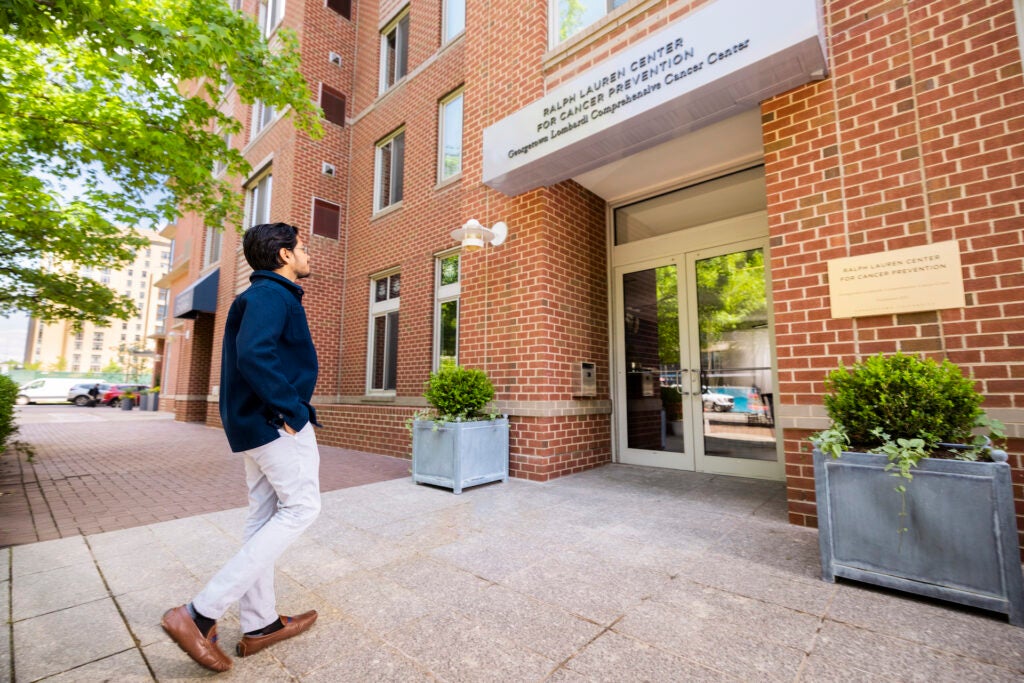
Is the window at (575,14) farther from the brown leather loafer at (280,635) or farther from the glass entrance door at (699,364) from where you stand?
the brown leather loafer at (280,635)

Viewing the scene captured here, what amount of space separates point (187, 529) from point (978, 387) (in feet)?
18.3

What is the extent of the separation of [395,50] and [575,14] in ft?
21.0

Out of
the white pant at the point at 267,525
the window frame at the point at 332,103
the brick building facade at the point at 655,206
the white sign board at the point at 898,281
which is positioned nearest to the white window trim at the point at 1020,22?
the brick building facade at the point at 655,206

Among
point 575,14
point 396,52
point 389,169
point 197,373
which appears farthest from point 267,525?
point 197,373

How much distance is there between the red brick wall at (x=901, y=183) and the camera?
9.16 ft

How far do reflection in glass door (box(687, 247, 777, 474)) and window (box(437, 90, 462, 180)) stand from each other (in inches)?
191

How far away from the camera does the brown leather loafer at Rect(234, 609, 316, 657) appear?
6.07ft

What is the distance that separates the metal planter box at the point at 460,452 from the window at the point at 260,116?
11321 millimetres

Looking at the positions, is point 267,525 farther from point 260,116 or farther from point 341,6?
point 260,116

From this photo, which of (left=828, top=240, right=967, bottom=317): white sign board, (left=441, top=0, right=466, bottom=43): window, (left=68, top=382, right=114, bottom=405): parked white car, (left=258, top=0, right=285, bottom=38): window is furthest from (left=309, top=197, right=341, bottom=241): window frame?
(left=68, top=382, right=114, bottom=405): parked white car

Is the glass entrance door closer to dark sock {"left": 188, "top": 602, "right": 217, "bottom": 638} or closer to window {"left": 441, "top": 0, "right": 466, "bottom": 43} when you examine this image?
dark sock {"left": 188, "top": 602, "right": 217, "bottom": 638}

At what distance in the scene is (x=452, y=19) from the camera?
8586 millimetres

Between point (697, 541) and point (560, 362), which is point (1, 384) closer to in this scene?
point (560, 362)

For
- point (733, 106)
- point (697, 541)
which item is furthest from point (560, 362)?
point (733, 106)
